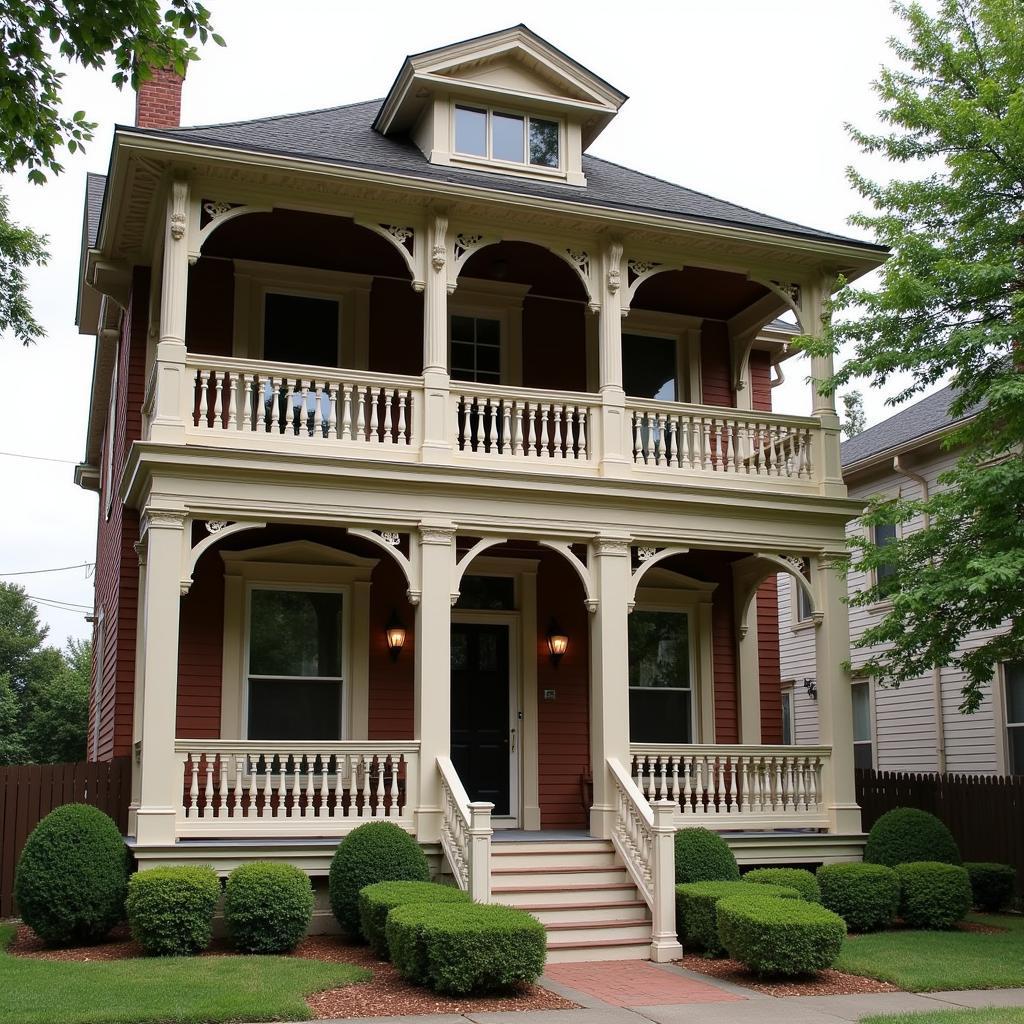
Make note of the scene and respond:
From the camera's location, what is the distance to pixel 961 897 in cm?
1277

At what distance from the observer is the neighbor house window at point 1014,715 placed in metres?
20.4

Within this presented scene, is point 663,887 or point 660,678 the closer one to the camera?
point 663,887

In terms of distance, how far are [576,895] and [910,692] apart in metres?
13.1

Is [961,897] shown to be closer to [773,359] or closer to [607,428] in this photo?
[607,428]

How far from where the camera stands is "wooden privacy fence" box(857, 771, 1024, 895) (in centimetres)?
1576

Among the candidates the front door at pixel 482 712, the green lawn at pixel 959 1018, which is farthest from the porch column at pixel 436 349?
the green lawn at pixel 959 1018

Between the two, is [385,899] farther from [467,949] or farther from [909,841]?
[909,841]

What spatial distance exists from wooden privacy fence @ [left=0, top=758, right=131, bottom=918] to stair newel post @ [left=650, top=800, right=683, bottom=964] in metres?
6.03

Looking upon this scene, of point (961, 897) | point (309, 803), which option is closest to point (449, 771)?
point (309, 803)

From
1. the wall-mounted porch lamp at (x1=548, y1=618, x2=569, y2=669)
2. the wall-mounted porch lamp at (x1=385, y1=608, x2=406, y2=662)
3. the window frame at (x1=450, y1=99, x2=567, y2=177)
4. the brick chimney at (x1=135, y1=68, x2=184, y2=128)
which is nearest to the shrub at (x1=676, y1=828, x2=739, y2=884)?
the wall-mounted porch lamp at (x1=548, y1=618, x2=569, y2=669)

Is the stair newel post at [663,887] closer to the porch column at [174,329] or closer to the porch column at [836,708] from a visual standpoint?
the porch column at [836,708]

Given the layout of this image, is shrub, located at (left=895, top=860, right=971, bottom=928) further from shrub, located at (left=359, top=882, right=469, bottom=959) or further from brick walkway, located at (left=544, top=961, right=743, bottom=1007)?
shrub, located at (left=359, top=882, right=469, bottom=959)

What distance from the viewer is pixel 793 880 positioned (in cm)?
1234

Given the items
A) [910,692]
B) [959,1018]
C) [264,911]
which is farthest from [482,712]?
[910,692]
